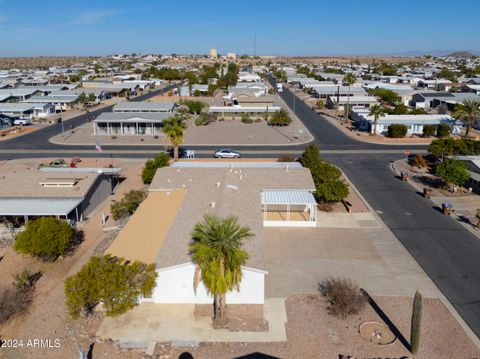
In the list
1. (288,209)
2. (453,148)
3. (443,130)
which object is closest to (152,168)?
(288,209)

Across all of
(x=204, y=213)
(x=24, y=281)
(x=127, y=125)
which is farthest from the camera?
(x=127, y=125)

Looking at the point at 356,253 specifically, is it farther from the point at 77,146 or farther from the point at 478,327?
the point at 77,146

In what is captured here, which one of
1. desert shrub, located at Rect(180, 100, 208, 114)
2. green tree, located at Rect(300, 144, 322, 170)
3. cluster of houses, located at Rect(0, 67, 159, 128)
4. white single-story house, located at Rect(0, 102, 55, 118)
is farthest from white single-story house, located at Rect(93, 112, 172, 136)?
green tree, located at Rect(300, 144, 322, 170)

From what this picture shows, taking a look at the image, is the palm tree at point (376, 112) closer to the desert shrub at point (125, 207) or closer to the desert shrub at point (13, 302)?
the desert shrub at point (125, 207)

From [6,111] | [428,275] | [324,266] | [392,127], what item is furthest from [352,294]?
[6,111]

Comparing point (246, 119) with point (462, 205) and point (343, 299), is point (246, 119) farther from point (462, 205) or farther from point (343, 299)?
point (343, 299)

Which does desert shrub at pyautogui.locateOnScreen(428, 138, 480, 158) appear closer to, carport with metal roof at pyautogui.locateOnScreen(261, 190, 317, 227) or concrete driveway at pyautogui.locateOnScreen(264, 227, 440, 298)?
concrete driveway at pyautogui.locateOnScreen(264, 227, 440, 298)

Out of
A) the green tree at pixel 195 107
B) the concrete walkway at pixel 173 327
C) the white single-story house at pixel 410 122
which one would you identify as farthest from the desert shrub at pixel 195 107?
the concrete walkway at pixel 173 327
